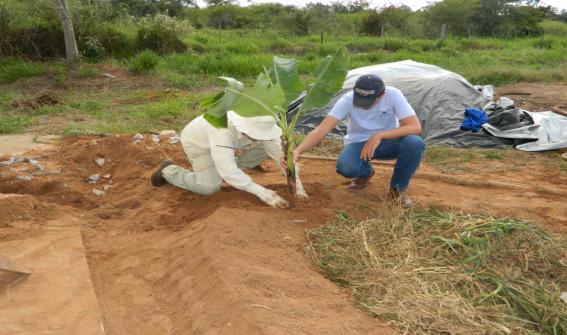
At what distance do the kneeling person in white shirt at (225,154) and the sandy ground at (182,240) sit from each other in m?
0.12

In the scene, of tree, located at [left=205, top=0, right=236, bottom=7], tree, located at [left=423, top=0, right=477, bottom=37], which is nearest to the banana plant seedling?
tree, located at [left=423, top=0, right=477, bottom=37]

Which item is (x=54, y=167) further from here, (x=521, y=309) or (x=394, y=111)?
(x=521, y=309)

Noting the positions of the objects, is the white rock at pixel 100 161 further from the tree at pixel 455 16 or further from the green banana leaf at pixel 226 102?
the tree at pixel 455 16

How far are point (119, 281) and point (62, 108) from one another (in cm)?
514

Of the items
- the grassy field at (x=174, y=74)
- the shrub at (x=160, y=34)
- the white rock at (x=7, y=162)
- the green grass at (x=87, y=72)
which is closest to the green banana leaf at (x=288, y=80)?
the white rock at (x=7, y=162)

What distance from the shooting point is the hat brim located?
3.31 metres

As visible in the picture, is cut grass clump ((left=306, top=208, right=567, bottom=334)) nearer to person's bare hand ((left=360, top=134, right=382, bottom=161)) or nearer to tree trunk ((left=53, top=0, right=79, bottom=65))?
person's bare hand ((left=360, top=134, right=382, bottom=161))

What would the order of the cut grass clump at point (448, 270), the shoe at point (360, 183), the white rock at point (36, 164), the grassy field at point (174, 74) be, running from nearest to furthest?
the cut grass clump at point (448, 270)
the shoe at point (360, 183)
the white rock at point (36, 164)
the grassy field at point (174, 74)

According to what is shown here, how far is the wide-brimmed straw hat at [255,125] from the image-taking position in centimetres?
312

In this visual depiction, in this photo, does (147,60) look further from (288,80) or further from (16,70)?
(288,80)

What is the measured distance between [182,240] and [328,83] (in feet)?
4.70

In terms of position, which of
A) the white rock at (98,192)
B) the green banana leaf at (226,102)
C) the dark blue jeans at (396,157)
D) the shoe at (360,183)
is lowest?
the white rock at (98,192)

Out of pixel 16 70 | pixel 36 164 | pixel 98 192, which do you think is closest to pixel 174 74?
pixel 16 70

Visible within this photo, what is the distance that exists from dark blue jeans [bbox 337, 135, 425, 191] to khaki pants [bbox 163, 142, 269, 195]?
0.68m
